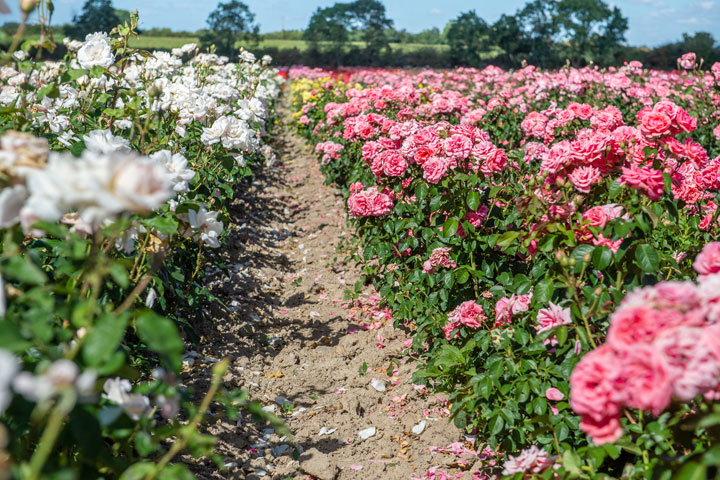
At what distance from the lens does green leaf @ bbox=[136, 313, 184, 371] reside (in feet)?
2.93

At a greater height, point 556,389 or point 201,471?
point 556,389

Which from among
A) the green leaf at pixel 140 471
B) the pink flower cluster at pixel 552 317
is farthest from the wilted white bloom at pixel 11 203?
the pink flower cluster at pixel 552 317

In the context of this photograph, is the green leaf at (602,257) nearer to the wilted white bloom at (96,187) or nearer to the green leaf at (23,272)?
the wilted white bloom at (96,187)

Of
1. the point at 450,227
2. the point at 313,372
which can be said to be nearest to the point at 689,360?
the point at 450,227

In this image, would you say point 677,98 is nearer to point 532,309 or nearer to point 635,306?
point 532,309

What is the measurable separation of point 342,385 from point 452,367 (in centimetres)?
78

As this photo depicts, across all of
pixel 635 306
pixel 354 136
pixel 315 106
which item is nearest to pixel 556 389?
pixel 635 306

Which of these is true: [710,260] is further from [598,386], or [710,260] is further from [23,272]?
[23,272]

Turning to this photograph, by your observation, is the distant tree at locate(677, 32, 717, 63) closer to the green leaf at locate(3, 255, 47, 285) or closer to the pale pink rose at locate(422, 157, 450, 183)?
the pale pink rose at locate(422, 157, 450, 183)

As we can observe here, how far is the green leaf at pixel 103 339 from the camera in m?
0.89

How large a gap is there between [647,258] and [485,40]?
33904mm

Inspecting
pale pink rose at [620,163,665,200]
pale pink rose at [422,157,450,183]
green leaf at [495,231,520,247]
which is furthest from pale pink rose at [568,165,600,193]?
pale pink rose at [422,157,450,183]

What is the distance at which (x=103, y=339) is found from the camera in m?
0.91

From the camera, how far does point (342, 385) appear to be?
2.99m
